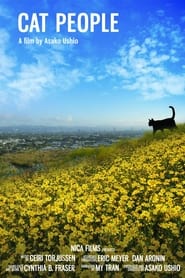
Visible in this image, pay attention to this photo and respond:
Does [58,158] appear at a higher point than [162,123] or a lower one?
lower

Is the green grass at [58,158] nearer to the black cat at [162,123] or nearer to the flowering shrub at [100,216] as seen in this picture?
the black cat at [162,123]

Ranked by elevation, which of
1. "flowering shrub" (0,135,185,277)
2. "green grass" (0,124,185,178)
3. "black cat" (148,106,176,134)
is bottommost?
"flowering shrub" (0,135,185,277)

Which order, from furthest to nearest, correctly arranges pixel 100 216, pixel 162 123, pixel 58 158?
pixel 58 158 → pixel 162 123 → pixel 100 216

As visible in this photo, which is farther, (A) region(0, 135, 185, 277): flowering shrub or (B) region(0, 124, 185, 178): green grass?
(B) region(0, 124, 185, 178): green grass

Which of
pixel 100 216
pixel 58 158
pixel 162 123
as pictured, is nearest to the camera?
pixel 100 216

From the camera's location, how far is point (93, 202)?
22.1 feet

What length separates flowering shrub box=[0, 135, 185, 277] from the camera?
20.2 ft

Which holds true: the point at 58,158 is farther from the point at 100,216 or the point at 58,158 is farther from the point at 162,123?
the point at 100,216

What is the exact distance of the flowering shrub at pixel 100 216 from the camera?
6.14 meters

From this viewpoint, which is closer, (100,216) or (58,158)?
(100,216)

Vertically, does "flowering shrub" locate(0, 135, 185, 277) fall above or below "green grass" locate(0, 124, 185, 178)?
below

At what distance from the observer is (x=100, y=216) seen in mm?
6535

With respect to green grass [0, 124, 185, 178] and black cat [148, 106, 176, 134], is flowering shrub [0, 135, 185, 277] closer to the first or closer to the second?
black cat [148, 106, 176, 134]

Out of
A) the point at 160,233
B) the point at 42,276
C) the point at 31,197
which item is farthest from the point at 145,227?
the point at 31,197
